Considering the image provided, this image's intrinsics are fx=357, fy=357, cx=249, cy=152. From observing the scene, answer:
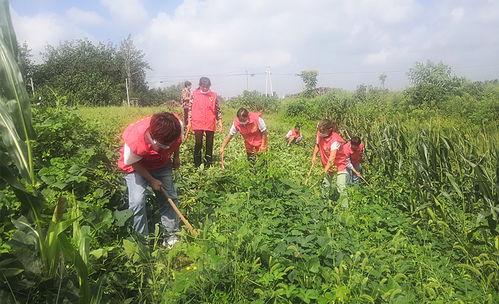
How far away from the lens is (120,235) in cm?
315

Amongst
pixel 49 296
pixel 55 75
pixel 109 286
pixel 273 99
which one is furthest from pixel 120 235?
pixel 55 75

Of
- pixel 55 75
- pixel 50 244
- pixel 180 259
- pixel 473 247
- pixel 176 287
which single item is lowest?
pixel 473 247

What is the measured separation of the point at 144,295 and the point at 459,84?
21377 millimetres

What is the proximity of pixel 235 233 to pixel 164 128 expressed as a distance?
43.8 inches

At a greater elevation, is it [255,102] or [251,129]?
[255,102]

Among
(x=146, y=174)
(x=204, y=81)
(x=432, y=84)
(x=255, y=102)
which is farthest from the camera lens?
(x=255, y=102)

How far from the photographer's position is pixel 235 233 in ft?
8.29

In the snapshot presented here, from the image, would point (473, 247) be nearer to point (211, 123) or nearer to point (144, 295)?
point (144, 295)

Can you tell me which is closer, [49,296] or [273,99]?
[49,296]

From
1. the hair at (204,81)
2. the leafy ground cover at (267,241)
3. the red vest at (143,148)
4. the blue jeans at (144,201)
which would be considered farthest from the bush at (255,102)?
the red vest at (143,148)

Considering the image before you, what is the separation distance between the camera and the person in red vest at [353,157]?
19.0ft

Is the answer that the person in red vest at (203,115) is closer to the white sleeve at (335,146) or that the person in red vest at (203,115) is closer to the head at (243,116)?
the head at (243,116)

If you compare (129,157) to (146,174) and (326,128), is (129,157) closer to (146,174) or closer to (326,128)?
(146,174)

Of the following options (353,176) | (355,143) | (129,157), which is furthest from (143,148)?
(353,176)
